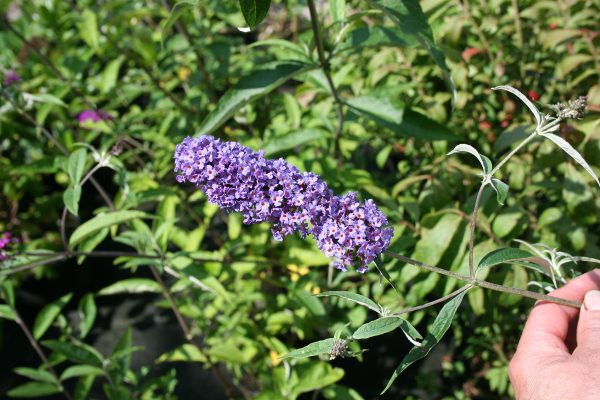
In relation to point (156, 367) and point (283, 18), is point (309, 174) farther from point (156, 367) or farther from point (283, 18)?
point (283, 18)

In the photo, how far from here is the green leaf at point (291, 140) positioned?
204 centimetres

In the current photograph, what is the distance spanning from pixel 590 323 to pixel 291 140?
1.17 metres

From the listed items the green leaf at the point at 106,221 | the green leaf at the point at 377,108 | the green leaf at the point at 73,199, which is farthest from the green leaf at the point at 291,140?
the green leaf at the point at 73,199

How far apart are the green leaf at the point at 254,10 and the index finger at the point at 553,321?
1.06 metres

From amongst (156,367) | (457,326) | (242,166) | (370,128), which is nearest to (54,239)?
(156,367)

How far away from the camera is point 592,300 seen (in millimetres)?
1341

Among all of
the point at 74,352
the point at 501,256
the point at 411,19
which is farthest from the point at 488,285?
the point at 74,352

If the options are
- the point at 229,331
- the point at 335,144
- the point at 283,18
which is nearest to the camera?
the point at 335,144

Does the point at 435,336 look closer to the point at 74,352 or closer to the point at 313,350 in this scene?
the point at 313,350

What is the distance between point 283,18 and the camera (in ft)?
14.5

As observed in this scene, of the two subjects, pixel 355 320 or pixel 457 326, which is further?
pixel 457 326

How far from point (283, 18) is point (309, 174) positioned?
3.53m

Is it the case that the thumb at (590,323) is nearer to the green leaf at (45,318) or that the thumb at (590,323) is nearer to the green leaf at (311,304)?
the green leaf at (311,304)

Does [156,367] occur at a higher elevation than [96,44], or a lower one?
lower
